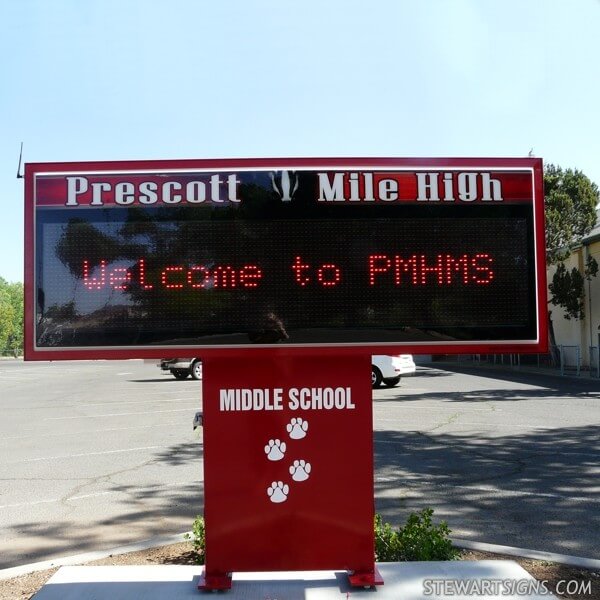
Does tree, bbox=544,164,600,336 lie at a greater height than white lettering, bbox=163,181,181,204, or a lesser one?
greater

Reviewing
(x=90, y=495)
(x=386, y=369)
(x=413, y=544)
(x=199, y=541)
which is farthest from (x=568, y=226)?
(x=199, y=541)

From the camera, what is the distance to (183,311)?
163 inches

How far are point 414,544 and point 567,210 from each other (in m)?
27.1

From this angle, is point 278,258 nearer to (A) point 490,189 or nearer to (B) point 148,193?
(B) point 148,193

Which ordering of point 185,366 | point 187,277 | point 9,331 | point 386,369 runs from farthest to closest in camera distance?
point 9,331 → point 185,366 → point 386,369 → point 187,277

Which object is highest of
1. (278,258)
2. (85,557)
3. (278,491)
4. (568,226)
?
(568,226)

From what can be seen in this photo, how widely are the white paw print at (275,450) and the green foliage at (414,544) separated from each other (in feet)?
4.00

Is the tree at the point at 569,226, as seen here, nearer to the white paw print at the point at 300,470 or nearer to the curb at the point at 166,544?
the curb at the point at 166,544

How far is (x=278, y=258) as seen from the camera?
4.18 metres

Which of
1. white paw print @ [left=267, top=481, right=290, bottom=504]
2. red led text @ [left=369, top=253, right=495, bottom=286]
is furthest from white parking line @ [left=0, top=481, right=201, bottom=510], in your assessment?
red led text @ [left=369, top=253, right=495, bottom=286]

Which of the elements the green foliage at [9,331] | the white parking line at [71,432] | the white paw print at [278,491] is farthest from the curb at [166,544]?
the green foliage at [9,331]

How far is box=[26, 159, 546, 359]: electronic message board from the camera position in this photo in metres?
4.13

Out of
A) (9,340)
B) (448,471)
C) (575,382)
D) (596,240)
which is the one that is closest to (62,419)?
(448,471)

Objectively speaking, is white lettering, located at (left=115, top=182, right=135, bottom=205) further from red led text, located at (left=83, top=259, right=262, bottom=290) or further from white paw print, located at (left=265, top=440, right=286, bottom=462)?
white paw print, located at (left=265, top=440, right=286, bottom=462)
